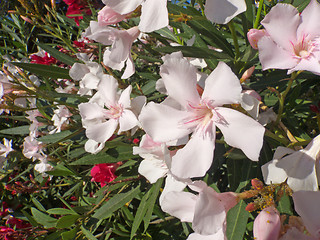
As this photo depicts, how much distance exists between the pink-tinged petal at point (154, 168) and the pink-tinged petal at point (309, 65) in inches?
18.6

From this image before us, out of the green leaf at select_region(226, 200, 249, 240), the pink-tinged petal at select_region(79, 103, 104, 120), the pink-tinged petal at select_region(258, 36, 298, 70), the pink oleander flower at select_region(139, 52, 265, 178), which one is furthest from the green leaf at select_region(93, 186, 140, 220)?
the pink-tinged petal at select_region(258, 36, 298, 70)

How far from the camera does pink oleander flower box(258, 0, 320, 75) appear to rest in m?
0.72

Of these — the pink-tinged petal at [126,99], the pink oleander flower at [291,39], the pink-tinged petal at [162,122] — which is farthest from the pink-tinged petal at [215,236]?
the pink-tinged petal at [126,99]

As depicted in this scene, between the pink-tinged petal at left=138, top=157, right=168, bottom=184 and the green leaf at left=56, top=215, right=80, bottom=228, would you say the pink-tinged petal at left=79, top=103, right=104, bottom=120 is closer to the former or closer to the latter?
the pink-tinged petal at left=138, top=157, right=168, bottom=184

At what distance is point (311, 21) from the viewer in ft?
2.46

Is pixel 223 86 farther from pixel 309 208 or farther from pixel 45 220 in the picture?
pixel 45 220

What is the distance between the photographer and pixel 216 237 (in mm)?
752

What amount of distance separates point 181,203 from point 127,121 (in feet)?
1.18

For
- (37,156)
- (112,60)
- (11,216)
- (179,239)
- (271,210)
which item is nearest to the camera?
(271,210)

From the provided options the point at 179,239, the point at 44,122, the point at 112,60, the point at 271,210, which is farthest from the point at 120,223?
the point at 271,210

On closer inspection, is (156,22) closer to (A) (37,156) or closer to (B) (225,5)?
(B) (225,5)

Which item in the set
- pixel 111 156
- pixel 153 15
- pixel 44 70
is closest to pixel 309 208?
pixel 153 15

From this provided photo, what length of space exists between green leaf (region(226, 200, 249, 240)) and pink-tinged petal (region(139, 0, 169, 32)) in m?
0.57

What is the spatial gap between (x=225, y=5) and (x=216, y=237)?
1.73 ft
